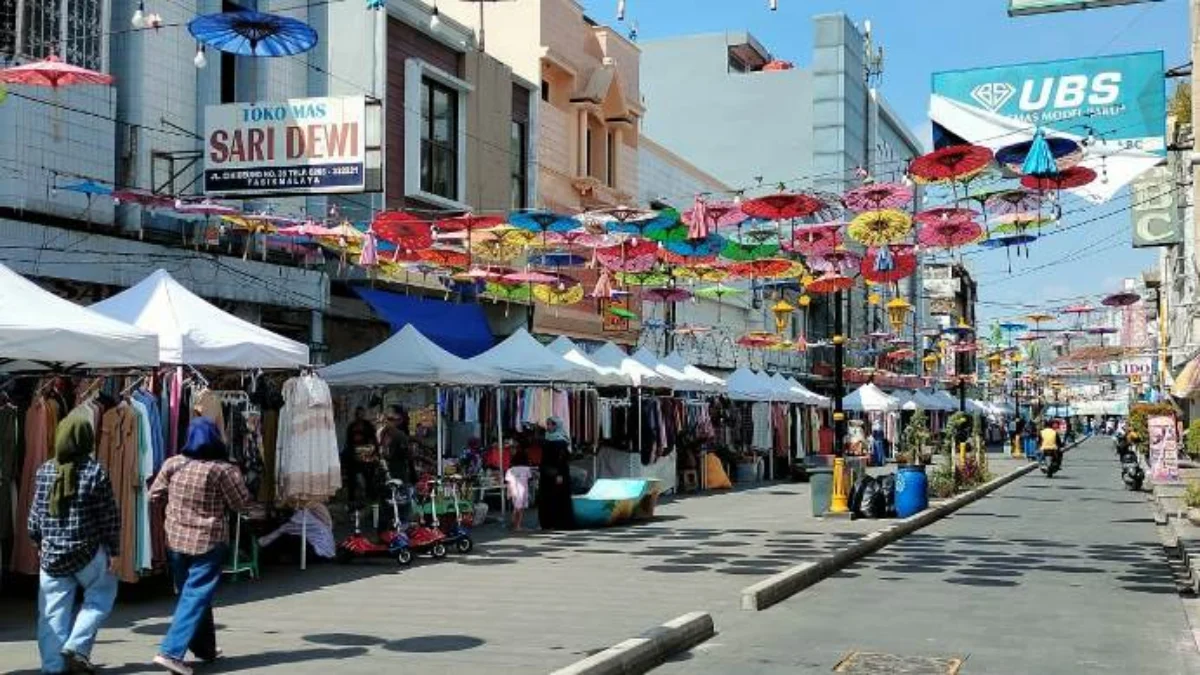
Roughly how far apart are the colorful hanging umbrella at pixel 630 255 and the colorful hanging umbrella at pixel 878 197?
4239mm

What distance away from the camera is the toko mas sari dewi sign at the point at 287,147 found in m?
14.9

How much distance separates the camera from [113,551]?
25.9 feet

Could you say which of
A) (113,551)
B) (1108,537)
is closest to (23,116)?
(113,551)

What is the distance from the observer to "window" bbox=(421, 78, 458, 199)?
83.3 ft

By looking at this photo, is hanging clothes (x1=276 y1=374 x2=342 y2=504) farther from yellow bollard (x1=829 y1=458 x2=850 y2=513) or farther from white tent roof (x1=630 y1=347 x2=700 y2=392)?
white tent roof (x1=630 y1=347 x2=700 y2=392)

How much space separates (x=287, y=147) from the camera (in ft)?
49.7

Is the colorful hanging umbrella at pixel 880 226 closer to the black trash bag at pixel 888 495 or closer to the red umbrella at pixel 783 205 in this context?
the red umbrella at pixel 783 205

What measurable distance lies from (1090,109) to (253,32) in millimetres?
10393

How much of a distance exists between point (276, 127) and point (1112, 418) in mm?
134266

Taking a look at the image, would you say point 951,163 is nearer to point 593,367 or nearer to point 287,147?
point 287,147

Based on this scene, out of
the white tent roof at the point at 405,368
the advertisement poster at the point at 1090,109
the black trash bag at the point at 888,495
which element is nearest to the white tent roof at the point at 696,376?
the black trash bag at the point at 888,495

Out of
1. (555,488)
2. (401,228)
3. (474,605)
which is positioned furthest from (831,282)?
(474,605)

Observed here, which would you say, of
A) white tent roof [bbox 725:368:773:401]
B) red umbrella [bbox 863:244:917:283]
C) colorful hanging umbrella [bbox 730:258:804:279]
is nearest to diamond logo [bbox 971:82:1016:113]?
red umbrella [bbox 863:244:917:283]

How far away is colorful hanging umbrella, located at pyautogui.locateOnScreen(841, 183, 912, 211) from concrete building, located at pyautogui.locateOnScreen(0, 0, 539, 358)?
6.30 meters
